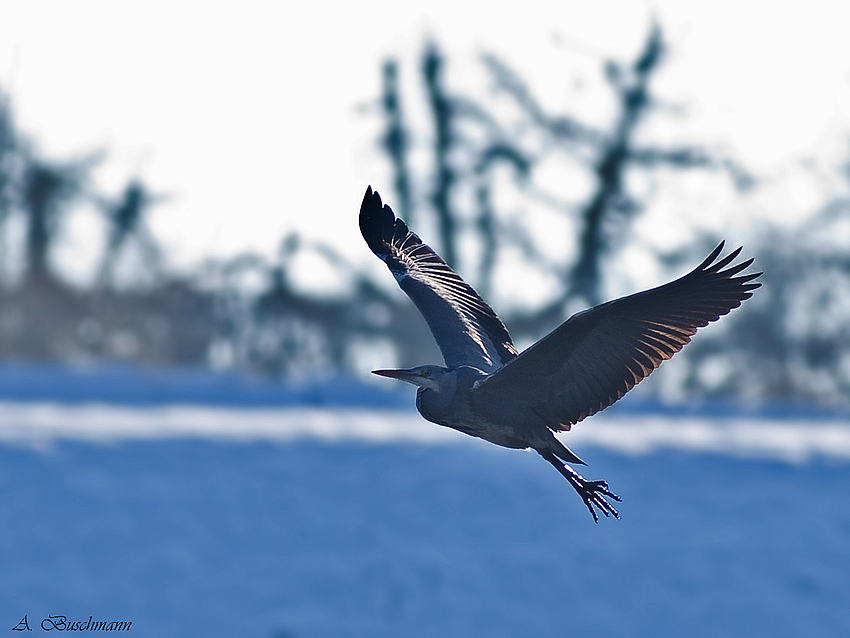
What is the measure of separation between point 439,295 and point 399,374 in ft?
2.86

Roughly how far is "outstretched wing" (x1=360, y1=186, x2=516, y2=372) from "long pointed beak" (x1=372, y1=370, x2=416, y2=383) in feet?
1.07

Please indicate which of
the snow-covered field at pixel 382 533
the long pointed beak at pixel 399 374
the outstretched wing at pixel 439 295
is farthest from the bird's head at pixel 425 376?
the snow-covered field at pixel 382 533

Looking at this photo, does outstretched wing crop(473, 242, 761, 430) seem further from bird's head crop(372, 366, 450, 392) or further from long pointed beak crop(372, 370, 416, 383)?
long pointed beak crop(372, 370, 416, 383)

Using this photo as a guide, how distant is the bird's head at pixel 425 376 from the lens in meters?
4.44

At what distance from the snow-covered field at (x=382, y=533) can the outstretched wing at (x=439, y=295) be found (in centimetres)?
283

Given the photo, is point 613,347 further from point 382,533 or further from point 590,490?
point 382,533

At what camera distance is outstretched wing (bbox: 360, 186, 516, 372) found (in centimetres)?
499

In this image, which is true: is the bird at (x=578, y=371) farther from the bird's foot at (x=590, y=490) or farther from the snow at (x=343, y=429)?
the snow at (x=343, y=429)

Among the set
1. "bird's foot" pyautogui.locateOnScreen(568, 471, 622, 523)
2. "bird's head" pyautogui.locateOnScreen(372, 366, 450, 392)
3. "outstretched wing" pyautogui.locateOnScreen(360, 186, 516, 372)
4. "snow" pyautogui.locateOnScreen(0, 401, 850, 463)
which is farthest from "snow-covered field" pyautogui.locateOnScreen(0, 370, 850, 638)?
"bird's head" pyautogui.locateOnScreen(372, 366, 450, 392)

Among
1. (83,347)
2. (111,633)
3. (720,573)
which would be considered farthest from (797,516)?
(83,347)

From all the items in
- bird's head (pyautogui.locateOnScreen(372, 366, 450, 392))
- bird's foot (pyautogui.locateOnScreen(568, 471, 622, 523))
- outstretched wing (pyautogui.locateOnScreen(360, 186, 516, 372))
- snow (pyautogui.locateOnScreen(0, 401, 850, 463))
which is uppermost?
snow (pyautogui.locateOnScreen(0, 401, 850, 463))

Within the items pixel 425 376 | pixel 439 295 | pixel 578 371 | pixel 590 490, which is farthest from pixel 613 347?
pixel 439 295

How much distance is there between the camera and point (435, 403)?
14.3ft

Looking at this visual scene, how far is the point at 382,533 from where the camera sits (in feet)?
27.4
